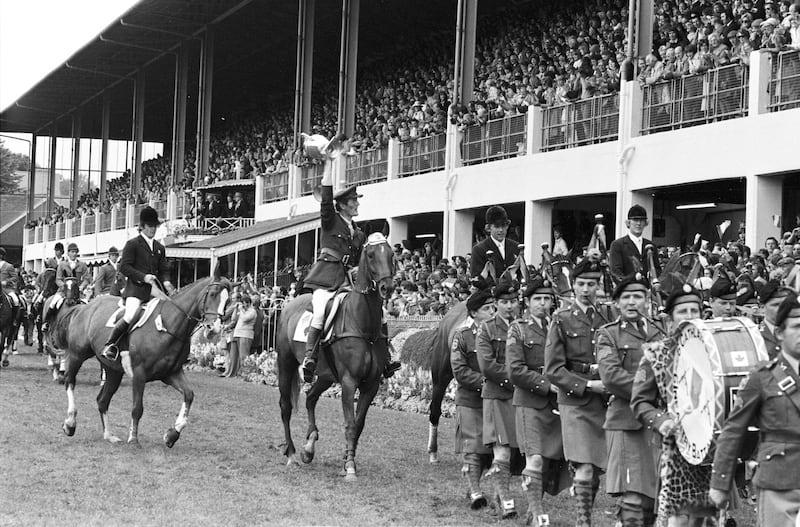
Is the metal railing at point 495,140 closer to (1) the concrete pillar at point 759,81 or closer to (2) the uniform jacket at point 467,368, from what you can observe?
(1) the concrete pillar at point 759,81

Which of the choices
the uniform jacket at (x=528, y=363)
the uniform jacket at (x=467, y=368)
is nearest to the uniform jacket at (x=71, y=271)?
the uniform jacket at (x=467, y=368)

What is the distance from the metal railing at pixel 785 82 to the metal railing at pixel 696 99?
1.96 feet

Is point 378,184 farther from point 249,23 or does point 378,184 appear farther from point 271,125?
point 271,125

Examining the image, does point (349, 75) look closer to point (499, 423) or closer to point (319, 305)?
point (319, 305)

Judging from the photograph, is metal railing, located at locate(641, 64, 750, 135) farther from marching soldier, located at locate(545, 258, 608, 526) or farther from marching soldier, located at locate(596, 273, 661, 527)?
marching soldier, located at locate(596, 273, 661, 527)

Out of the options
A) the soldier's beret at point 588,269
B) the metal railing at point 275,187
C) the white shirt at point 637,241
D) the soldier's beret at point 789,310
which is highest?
the metal railing at point 275,187

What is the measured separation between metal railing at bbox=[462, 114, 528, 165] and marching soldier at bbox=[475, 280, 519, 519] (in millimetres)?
16383

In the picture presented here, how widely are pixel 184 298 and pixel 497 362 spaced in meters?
5.21

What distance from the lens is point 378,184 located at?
32.8 metres

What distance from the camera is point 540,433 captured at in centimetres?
919

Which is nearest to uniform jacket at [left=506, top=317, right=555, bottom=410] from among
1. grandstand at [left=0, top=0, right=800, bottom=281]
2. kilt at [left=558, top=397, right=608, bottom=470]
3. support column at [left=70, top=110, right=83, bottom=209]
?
kilt at [left=558, top=397, right=608, bottom=470]

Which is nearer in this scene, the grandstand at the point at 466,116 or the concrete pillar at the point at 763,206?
the concrete pillar at the point at 763,206

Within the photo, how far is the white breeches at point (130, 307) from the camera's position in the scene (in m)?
14.2

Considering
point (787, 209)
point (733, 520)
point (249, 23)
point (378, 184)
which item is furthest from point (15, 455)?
point (249, 23)
